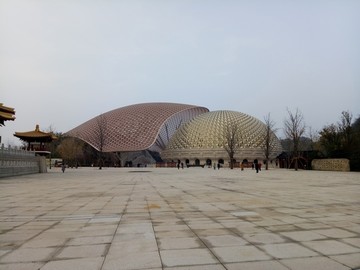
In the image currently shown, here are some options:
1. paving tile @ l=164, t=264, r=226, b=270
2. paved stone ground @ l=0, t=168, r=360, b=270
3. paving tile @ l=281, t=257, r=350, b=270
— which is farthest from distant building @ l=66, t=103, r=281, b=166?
paving tile @ l=281, t=257, r=350, b=270

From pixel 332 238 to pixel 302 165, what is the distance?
141 ft

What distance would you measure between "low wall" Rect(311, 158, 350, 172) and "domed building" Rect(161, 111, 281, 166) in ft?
115

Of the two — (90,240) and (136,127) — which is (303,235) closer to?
(90,240)

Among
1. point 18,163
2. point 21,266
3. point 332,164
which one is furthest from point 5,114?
point 332,164

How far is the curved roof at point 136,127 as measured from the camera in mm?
84938

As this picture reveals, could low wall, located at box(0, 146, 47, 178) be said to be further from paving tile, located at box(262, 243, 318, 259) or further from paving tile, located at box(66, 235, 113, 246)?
paving tile, located at box(262, 243, 318, 259)

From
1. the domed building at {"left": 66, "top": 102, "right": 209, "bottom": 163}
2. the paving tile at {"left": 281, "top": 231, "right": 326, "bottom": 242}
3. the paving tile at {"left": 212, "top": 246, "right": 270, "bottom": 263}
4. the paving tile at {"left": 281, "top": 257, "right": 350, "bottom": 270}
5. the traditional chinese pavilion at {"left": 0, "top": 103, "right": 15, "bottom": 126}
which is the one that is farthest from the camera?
the domed building at {"left": 66, "top": 102, "right": 209, "bottom": 163}

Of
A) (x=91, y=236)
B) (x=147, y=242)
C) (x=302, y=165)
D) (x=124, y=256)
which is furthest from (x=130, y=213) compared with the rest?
(x=302, y=165)

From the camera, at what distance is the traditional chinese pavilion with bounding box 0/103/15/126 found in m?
27.3

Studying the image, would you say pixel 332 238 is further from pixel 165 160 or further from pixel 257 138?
pixel 165 160

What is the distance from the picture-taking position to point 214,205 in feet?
30.0

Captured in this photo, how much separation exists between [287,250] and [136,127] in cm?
8473

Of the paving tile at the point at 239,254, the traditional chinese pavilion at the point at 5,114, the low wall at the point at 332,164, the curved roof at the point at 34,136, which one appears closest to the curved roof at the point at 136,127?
the curved roof at the point at 34,136

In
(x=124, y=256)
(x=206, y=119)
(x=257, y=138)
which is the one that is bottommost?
(x=124, y=256)
